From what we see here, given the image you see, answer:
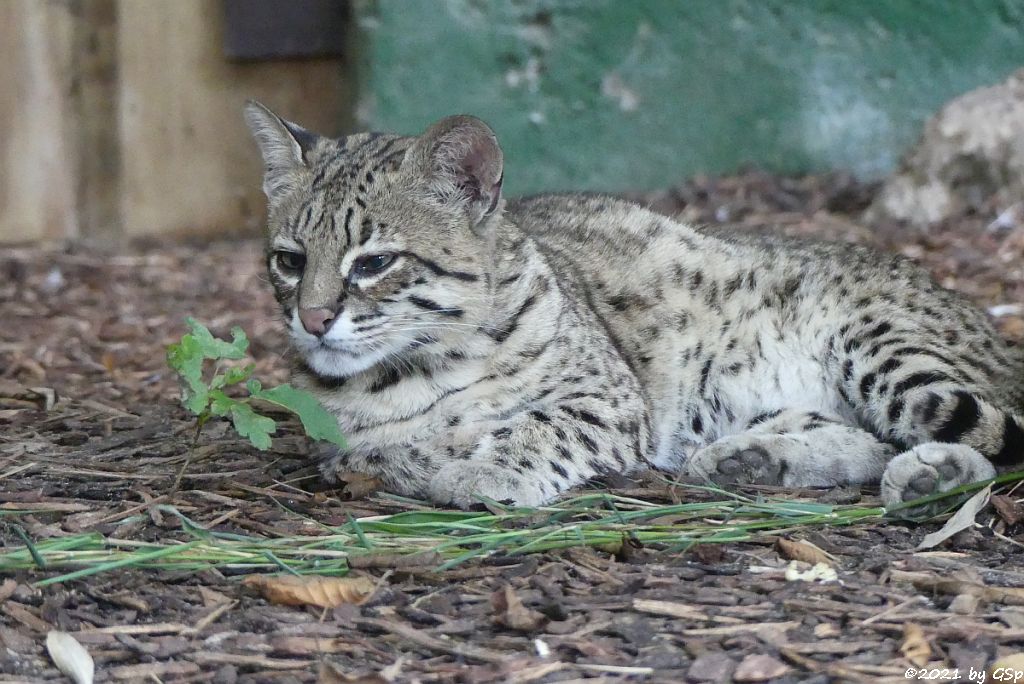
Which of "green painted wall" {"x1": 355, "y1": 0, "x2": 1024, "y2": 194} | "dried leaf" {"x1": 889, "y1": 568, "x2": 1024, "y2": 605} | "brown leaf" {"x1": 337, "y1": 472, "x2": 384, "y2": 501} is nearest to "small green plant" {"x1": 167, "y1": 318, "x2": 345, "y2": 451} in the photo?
"brown leaf" {"x1": 337, "y1": 472, "x2": 384, "y2": 501}

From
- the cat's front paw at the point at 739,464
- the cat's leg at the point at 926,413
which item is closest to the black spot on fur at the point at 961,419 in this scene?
the cat's leg at the point at 926,413

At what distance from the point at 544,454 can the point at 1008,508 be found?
4.83ft

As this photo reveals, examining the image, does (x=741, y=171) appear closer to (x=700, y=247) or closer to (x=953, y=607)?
(x=700, y=247)

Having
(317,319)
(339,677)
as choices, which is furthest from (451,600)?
(317,319)

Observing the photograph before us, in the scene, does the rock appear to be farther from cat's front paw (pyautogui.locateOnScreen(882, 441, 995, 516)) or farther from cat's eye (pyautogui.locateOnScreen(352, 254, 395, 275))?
cat's eye (pyautogui.locateOnScreen(352, 254, 395, 275))

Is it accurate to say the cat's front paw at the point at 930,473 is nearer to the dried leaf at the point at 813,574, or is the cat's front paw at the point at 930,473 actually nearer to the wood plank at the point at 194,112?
the dried leaf at the point at 813,574

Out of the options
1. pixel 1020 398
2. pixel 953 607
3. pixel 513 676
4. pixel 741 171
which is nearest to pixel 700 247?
pixel 1020 398

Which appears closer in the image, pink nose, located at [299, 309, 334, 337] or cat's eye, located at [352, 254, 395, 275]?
pink nose, located at [299, 309, 334, 337]

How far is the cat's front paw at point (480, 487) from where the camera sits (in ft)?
14.6

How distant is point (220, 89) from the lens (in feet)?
31.1

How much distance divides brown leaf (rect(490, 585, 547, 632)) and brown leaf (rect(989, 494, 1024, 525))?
1.59 meters

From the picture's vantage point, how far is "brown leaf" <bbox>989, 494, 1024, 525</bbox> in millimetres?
4230

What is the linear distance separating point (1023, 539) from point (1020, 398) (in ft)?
3.27

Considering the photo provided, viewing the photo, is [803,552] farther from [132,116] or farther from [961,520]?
[132,116]
